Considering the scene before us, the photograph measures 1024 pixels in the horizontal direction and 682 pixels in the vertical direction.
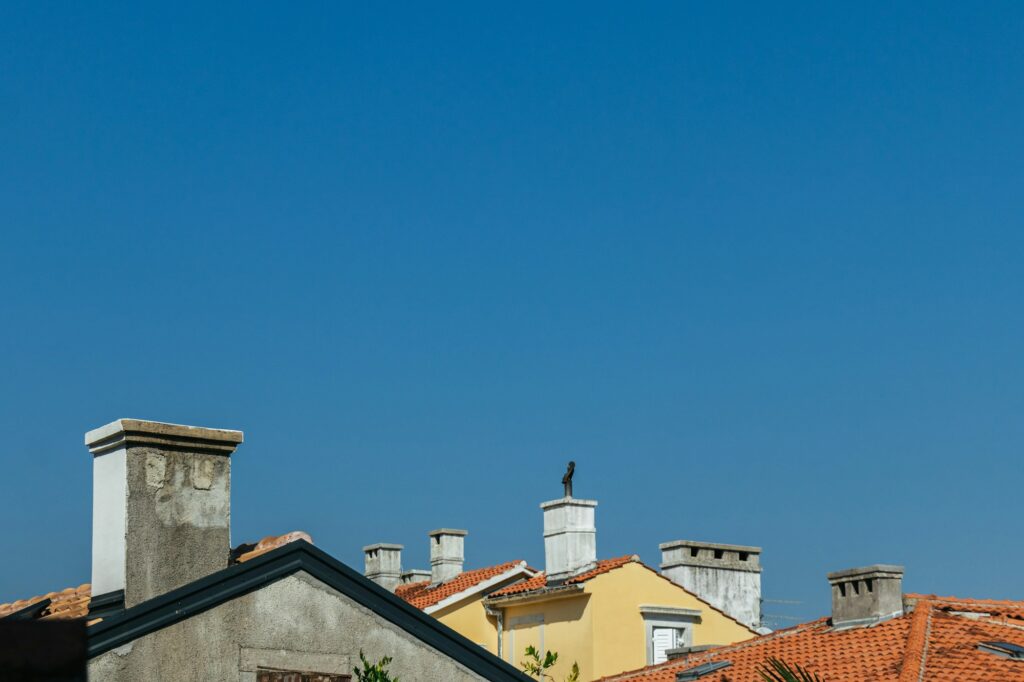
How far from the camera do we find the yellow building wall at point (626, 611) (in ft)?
104

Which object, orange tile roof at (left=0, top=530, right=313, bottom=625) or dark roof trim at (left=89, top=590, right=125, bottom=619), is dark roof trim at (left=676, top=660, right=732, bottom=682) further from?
dark roof trim at (left=89, top=590, right=125, bottom=619)

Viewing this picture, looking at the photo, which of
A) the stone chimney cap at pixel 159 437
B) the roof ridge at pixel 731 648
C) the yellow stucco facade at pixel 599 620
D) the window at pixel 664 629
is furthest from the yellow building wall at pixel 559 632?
Answer: the stone chimney cap at pixel 159 437

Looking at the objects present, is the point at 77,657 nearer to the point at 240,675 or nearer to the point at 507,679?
the point at 240,675

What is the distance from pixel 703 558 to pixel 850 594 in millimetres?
8026

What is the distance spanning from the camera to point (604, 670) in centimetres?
3130

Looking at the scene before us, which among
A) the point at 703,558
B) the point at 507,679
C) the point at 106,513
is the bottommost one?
the point at 507,679

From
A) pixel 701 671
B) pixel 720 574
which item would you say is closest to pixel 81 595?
pixel 701 671

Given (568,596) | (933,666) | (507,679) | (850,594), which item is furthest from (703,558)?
(507,679)

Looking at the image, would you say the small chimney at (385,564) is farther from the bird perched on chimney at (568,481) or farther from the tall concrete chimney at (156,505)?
the tall concrete chimney at (156,505)

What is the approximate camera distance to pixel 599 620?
31.6m

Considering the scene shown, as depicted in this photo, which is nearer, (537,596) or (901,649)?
(901,649)

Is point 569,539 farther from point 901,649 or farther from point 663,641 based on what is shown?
point 901,649

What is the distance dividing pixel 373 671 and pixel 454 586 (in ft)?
69.4

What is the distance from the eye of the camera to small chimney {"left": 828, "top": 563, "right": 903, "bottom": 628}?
25672 millimetres
